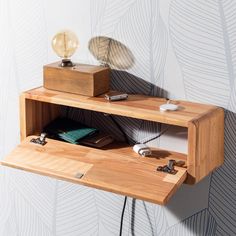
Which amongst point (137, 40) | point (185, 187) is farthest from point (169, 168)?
point (137, 40)

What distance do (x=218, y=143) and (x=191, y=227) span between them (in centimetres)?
31

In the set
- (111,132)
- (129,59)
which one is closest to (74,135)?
(111,132)

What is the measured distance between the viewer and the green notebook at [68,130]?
169 centimetres

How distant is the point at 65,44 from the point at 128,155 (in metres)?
0.41

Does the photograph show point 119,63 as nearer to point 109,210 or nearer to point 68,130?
point 68,130

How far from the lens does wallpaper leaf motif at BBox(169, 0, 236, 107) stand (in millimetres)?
1519

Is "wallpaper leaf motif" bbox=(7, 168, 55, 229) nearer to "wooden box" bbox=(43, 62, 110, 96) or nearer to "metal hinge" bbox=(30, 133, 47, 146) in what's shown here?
"metal hinge" bbox=(30, 133, 47, 146)

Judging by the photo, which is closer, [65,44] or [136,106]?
[136,106]

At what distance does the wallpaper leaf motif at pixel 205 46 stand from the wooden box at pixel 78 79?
0.25m

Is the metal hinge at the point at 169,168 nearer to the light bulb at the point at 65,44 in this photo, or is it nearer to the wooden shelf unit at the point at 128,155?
the wooden shelf unit at the point at 128,155

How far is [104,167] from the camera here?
152cm

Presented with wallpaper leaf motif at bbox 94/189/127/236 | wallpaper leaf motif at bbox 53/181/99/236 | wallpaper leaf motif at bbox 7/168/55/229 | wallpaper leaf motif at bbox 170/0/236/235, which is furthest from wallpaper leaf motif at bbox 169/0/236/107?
wallpaper leaf motif at bbox 7/168/55/229

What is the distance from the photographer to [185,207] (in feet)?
5.54

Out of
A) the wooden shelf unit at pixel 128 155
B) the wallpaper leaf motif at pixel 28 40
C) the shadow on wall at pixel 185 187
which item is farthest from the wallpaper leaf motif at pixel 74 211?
the wallpaper leaf motif at pixel 28 40
